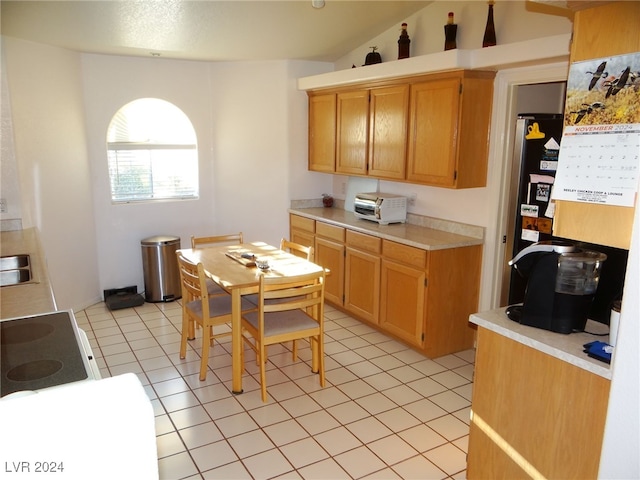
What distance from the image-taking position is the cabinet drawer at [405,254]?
356 centimetres

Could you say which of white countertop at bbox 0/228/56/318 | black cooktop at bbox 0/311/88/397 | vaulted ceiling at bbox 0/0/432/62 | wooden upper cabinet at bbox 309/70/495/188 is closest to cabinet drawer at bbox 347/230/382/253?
wooden upper cabinet at bbox 309/70/495/188

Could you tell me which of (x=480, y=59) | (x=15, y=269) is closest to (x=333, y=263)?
(x=480, y=59)

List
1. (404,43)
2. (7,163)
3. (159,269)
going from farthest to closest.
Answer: (159,269) < (404,43) < (7,163)

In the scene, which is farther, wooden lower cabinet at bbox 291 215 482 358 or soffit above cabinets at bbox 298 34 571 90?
wooden lower cabinet at bbox 291 215 482 358

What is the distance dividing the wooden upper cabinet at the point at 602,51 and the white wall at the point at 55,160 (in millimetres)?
3830

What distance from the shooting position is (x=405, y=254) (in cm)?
371

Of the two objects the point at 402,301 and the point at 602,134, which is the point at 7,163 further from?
the point at 602,134

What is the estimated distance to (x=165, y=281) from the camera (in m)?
4.95

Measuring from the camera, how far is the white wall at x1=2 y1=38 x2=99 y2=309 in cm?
380

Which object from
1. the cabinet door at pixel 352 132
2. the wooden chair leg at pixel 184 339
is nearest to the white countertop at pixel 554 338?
the wooden chair leg at pixel 184 339

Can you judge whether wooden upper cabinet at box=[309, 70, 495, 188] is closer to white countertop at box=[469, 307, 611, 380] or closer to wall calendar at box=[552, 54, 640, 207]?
white countertop at box=[469, 307, 611, 380]

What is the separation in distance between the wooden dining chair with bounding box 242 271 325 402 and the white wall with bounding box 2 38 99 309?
2.09 meters

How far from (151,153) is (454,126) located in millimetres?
3266

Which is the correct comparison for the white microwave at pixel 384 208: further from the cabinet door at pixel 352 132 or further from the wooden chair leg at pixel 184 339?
the wooden chair leg at pixel 184 339
